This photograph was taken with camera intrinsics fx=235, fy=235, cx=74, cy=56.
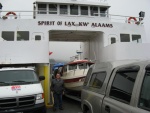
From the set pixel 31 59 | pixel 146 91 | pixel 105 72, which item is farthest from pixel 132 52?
pixel 146 91

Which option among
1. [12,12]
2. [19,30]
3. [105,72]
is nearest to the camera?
[105,72]

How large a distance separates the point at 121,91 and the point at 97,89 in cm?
112

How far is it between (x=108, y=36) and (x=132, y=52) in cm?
363

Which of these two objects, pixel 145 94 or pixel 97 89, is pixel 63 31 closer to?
pixel 97 89

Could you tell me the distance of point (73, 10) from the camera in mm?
15867

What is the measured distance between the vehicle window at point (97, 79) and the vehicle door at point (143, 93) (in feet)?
5.38

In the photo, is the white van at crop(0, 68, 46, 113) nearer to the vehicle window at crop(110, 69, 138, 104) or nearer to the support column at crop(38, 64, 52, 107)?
the support column at crop(38, 64, 52, 107)

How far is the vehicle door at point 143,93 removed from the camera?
2.69 m

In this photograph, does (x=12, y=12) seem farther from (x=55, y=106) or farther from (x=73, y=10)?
(x=55, y=106)

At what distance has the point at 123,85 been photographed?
3.45 metres

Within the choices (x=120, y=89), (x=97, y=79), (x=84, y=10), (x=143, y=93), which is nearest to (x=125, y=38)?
(x=84, y=10)

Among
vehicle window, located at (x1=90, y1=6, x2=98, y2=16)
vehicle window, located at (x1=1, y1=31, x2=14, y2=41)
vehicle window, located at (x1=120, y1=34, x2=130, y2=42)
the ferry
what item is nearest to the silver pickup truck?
the ferry

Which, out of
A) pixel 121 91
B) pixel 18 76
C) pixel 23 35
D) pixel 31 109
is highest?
pixel 23 35

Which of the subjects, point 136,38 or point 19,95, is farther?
point 136,38
